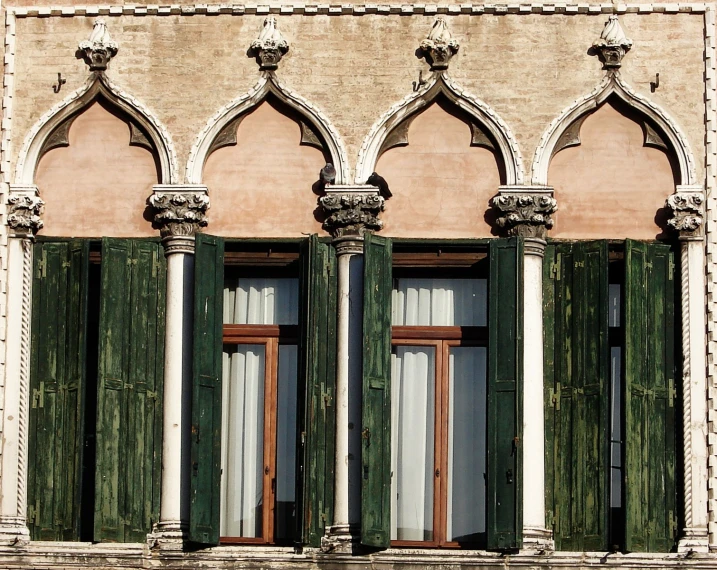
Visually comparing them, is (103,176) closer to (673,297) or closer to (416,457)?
(416,457)

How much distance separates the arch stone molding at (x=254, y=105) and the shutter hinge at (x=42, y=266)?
1.40m

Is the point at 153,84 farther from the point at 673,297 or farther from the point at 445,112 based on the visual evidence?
the point at 673,297

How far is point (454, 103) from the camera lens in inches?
842

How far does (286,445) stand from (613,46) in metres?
4.44

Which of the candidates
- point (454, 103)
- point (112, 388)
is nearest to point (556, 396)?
point (454, 103)

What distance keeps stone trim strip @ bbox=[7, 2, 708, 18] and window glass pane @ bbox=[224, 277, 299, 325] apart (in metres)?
2.38

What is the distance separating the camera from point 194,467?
20484mm

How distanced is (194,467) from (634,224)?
4308mm

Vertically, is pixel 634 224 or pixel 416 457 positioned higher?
pixel 634 224

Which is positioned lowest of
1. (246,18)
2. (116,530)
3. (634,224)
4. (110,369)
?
(116,530)

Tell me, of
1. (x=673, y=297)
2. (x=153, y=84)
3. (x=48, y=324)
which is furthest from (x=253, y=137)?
(x=673, y=297)

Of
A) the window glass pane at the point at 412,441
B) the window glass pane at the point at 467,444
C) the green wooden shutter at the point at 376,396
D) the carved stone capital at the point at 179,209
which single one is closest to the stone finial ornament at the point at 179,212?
the carved stone capital at the point at 179,209

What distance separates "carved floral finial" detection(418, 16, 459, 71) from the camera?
70.0 ft

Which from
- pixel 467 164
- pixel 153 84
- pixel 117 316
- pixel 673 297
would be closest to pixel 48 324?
pixel 117 316
